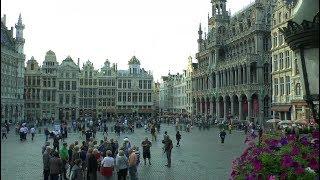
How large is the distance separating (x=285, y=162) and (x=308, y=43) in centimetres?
188

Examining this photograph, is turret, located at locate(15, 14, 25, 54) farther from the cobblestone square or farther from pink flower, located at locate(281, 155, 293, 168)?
pink flower, located at locate(281, 155, 293, 168)

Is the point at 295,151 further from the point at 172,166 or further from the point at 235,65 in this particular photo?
the point at 235,65

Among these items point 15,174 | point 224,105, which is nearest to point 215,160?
point 15,174

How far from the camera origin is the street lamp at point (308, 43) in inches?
154

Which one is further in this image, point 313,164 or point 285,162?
point 285,162

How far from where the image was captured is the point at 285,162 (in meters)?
5.29

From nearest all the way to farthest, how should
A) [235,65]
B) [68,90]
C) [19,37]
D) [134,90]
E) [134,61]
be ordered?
[235,65]
[19,37]
[68,90]
[134,90]
[134,61]

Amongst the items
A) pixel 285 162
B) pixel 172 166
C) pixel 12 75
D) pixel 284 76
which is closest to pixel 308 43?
pixel 285 162

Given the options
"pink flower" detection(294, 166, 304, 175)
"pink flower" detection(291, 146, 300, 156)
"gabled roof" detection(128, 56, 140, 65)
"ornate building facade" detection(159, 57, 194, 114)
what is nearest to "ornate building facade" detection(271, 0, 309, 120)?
"pink flower" detection(291, 146, 300, 156)

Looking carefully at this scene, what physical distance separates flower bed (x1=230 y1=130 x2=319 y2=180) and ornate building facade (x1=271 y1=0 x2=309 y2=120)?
4032cm

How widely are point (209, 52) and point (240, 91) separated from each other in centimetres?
1734

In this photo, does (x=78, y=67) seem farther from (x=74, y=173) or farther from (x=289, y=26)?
(x=289, y=26)

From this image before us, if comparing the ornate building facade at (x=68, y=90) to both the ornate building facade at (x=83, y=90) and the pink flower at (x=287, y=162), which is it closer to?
the ornate building facade at (x=83, y=90)

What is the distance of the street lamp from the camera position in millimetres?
3902
